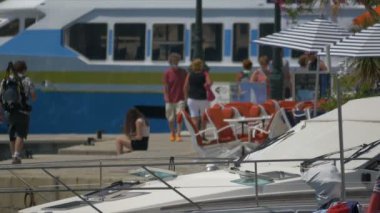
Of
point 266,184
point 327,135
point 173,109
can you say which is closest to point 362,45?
point 327,135

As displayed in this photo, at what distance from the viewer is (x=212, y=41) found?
26.8 m

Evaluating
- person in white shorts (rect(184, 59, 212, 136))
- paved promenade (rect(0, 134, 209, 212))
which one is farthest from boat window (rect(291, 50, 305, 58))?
person in white shorts (rect(184, 59, 212, 136))

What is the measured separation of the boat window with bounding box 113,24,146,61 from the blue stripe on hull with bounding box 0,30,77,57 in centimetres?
99

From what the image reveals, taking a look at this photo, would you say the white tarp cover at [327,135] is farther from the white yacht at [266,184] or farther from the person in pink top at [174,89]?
the person in pink top at [174,89]

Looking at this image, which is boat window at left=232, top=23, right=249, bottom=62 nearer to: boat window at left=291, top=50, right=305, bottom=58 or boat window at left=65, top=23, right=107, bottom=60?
boat window at left=291, top=50, right=305, bottom=58

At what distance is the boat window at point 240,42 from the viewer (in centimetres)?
2666

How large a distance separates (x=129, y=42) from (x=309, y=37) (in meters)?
10.3

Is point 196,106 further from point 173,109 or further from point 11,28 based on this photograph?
point 11,28

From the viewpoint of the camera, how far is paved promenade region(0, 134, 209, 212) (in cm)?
1222

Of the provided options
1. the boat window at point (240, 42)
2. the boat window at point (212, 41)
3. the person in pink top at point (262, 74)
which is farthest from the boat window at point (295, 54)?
the person in pink top at point (262, 74)

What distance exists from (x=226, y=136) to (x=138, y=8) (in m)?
9.92

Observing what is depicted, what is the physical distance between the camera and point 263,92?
2283 centimetres

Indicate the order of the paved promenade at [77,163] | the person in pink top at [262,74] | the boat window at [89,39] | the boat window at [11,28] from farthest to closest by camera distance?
the boat window at [11,28] < the boat window at [89,39] < the person in pink top at [262,74] < the paved promenade at [77,163]

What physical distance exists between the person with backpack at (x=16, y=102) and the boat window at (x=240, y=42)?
29.1 feet
